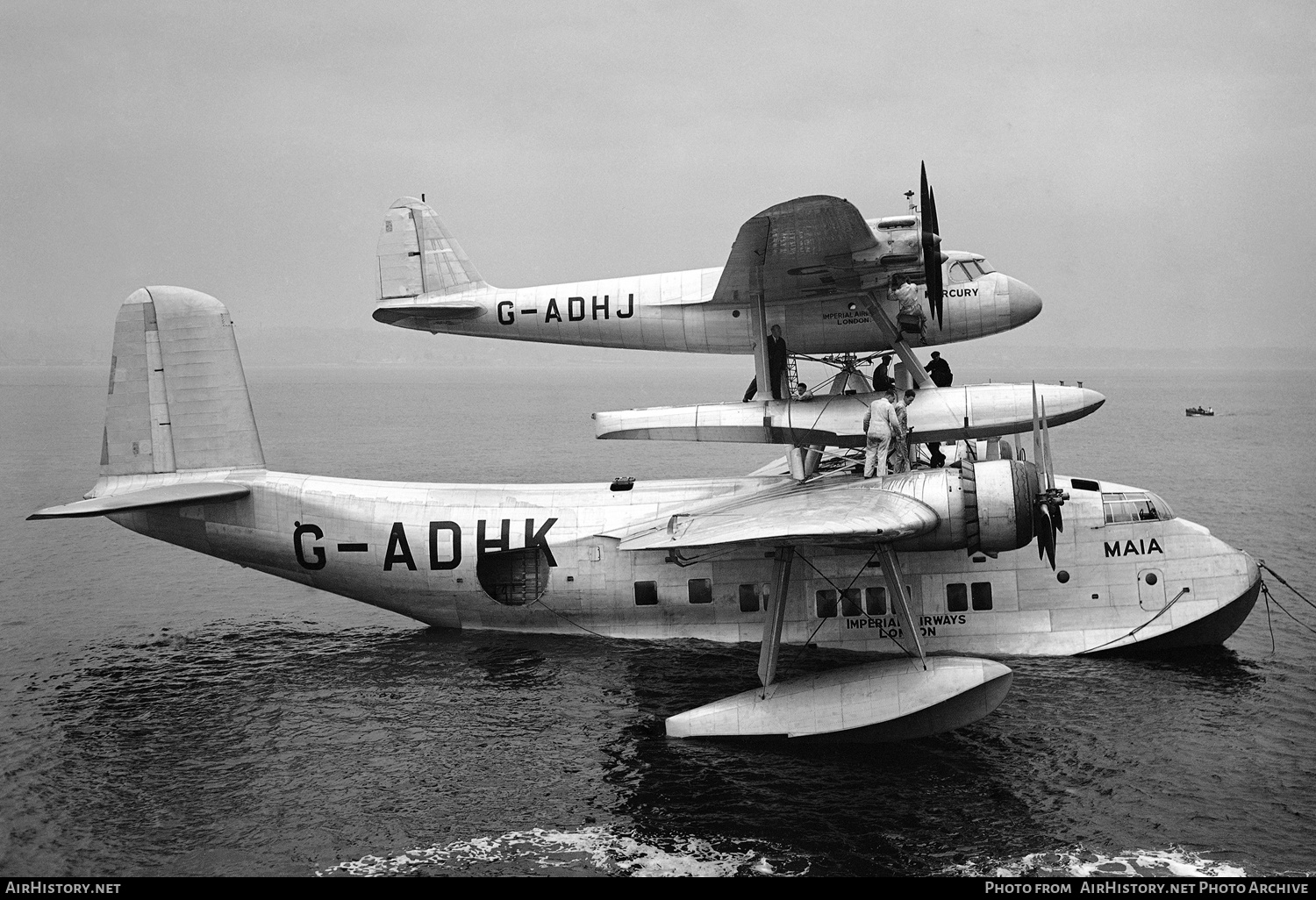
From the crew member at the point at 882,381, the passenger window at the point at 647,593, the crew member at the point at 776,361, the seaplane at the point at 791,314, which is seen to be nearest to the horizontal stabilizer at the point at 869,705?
the passenger window at the point at 647,593

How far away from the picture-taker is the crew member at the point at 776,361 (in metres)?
27.1

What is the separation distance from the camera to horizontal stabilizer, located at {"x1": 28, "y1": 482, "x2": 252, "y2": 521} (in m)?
24.6

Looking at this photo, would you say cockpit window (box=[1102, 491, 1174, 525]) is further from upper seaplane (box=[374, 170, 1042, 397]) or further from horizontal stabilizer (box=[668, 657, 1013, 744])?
horizontal stabilizer (box=[668, 657, 1013, 744])

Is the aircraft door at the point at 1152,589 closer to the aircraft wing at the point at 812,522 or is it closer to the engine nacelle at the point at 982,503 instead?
the engine nacelle at the point at 982,503

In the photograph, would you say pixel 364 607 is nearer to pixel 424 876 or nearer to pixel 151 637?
pixel 151 637

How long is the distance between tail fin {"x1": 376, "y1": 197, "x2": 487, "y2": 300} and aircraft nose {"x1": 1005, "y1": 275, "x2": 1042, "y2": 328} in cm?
1483

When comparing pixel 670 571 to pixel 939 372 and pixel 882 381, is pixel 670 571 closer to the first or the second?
pixel 882 381

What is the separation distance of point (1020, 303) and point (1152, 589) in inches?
316

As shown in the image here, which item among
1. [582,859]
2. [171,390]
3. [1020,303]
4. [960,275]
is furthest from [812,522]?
[171,390]

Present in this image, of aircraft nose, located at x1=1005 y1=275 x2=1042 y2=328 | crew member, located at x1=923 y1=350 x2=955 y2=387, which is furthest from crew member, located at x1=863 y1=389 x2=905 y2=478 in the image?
aircraft nose, located at x1=1005 y1=275 x2=1042 y2=328

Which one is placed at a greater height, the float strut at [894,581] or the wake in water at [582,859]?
the float strut at [894,581]

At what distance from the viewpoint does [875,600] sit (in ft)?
84.7

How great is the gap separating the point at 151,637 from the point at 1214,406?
477 ft

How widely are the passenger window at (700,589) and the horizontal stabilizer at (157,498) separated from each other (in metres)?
12.2
